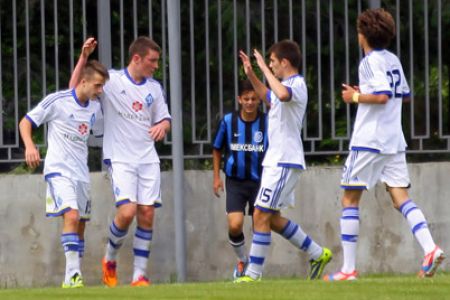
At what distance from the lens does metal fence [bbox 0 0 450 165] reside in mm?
15102

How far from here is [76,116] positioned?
13711mm

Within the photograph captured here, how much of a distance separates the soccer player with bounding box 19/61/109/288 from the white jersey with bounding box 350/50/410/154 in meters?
2.25

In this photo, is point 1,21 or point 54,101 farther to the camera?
point 1,21

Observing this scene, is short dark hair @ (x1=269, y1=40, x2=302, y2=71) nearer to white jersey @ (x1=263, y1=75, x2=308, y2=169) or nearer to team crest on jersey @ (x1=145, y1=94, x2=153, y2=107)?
white jersey @ (x1=263, y1=75, x2=308, y2=169)

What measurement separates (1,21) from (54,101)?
171 centimetres

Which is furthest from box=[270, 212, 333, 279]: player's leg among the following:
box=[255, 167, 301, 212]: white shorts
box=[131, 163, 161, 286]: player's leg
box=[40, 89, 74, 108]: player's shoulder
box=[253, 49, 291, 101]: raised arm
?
box=[40, 89, 74, 108]: player's shoulder

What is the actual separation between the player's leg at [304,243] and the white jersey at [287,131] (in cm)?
71

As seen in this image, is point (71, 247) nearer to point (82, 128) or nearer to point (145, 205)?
point (145, 205)

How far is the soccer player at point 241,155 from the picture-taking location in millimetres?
14383

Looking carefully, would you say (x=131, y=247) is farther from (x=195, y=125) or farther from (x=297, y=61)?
(x=297, y=61)

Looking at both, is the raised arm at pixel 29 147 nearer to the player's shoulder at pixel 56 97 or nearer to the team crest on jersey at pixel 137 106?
the player's shoulder at pixel 56 97

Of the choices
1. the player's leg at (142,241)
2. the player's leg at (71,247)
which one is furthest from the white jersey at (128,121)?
the player's leg at (71,247)

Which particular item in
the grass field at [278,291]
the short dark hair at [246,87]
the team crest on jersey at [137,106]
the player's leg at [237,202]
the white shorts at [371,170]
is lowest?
the grass field at [278,291]

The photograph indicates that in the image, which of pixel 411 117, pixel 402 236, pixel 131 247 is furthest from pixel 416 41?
pixel 131 247
